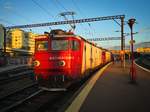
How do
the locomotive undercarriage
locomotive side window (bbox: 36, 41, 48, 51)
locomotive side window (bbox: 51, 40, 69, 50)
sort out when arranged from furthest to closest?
locomotive side window (bbox: 36, 41, 48, 51) < locomotive side window (bbox: 51, 40, 69, 50) < the locomotive undercarriage

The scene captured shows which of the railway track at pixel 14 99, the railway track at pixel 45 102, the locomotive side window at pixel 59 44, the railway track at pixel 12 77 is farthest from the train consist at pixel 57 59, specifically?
the railway track at pixel 12 77

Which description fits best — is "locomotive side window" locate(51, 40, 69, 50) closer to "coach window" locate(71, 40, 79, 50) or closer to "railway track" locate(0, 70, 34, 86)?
"coach window" locate(71, 40, 79, 50)

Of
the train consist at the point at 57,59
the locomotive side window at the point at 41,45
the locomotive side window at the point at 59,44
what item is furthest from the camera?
the locomotive side window at the point at 41,45

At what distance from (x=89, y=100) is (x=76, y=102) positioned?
0.50 meters

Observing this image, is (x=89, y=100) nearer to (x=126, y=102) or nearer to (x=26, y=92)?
(x=126, y=102)

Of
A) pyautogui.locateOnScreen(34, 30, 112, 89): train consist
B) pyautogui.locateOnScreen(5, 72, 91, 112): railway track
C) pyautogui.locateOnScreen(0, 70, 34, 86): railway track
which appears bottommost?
pyautogui.locateOnScreen(5, 72, 91, 112): railway track

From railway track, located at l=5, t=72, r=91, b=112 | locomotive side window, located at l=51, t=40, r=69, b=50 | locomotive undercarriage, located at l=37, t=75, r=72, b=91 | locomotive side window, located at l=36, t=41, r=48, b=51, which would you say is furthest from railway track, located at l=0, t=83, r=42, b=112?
locomotive side window, located at l=51, t=40, r=69, b=50

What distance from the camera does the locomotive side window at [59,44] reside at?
36.9 feet

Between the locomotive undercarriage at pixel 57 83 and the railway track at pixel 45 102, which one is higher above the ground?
the locomotive undercarriage at pixel 57 83

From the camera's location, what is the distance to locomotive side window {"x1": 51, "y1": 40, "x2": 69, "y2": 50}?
443 inches

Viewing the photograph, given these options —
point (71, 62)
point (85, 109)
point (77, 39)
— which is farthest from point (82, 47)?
point (85, 109)

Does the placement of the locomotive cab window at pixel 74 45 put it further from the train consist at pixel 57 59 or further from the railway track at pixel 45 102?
the railway track at pixel 45 102

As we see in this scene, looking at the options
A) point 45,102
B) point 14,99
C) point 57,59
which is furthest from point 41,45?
point 45,102

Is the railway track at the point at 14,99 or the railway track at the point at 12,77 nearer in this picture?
the railway track at the point at 14,99
